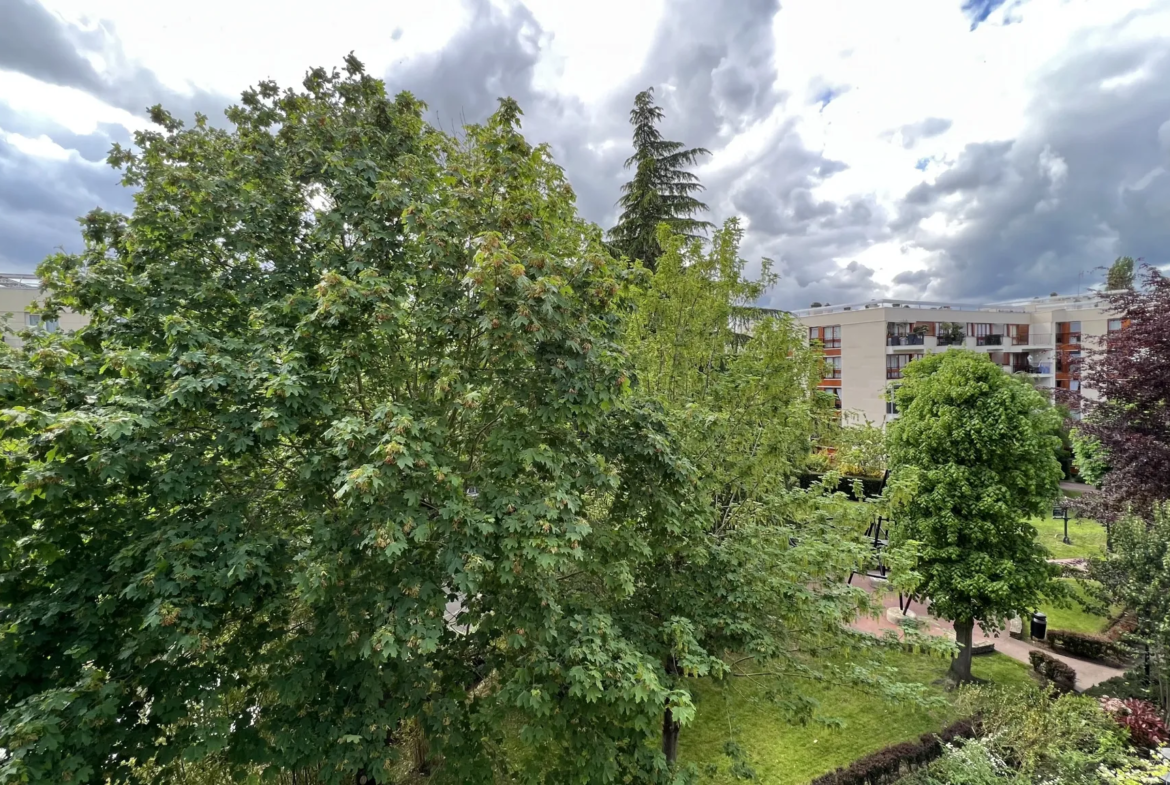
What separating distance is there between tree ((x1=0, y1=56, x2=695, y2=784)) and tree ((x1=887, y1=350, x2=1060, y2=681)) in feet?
23.5

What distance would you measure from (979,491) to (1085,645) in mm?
5886

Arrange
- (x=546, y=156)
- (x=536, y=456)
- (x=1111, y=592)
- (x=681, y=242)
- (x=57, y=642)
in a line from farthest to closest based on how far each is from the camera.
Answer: (x=1111, y=592) → (x=681, y=242) → (x=546, y=156) → (x=536, y=456) → (x=57, y=642)

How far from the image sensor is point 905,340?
33625 mm

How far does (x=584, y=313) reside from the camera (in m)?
5.37

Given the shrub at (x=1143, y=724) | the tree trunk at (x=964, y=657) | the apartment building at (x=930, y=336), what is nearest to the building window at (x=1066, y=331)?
the apartment building at (x=930, y=336)

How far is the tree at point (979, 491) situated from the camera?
9.49 m

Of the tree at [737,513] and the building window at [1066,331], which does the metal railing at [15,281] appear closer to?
the tree at [737,513]

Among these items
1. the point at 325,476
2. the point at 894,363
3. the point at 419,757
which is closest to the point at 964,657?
the point at 419,757

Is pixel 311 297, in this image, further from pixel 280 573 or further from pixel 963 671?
pixel 963 671

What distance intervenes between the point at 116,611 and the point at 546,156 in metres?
6.60

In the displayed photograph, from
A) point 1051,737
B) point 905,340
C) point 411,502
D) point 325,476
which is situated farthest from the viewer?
point 905,340

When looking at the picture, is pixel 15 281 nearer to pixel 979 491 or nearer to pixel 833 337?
pixel 979 491

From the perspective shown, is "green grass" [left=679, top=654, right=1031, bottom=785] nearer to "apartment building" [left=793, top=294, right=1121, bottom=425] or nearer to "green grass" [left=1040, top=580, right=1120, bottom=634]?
"green grass" [left=1040, top=580, right=1120, bottom=634]

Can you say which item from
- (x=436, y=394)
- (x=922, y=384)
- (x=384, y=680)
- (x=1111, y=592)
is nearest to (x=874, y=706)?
(x=1111, y=592)
